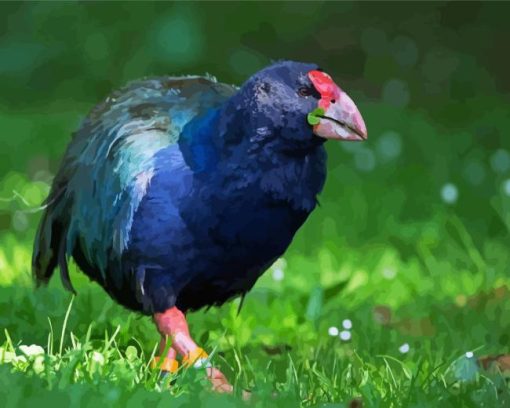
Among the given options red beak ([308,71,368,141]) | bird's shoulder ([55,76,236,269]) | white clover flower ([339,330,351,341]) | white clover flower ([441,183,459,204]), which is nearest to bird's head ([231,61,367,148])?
red beak ([308,71,368,141])

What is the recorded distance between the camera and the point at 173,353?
4293mm

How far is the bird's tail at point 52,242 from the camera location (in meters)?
4.63

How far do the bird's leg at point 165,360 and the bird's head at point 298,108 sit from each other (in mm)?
645

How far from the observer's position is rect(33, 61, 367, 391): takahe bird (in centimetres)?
414

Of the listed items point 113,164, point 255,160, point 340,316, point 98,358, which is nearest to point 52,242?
point 113,164

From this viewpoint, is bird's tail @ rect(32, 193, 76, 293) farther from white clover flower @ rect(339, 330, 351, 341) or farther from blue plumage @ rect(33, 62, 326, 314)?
white clover flower @ rect(339, 330, 351, 341)

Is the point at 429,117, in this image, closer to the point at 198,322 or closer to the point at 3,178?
the point at 3,178

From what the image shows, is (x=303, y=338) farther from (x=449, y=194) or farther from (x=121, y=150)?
(x=449, y=194)

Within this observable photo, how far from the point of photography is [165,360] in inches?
165

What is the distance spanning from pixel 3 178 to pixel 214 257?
341cm

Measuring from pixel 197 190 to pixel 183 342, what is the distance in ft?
1.40

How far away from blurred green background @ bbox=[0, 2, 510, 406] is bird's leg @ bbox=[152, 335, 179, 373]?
0.41m

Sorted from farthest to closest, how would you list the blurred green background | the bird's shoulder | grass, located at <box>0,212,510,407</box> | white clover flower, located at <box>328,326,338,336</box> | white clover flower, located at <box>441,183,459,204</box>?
white clover flower, located at <box>441,183,459,204</box>, the blurred green background, white clover flower, located at <box>328,326,338,336</box>, the bird's shoulder, grass, located at <box>0,212,510,407</box>

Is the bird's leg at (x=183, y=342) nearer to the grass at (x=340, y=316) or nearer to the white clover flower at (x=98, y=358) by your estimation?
the grass at (x=340, y=316)
